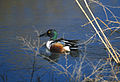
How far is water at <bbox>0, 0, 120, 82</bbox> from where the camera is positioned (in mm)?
5184

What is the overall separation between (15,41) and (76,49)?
1.80 metres

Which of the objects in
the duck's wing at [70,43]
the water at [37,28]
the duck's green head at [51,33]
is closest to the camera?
the water at [37,28]

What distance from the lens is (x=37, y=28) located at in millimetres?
8641

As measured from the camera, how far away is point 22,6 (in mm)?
12039

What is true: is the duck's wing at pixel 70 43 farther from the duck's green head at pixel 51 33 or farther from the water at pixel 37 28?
the duck's green head at pixel 51 33

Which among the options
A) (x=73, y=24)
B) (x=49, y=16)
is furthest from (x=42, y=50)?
(x=49, y=16)

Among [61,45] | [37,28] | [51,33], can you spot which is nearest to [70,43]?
[61,45]

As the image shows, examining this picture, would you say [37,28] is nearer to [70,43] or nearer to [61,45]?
[61,45]

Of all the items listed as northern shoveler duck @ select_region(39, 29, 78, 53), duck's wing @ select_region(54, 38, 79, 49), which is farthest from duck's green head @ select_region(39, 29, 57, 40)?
duck's wing @ select_region(54, 38, 79, 49)

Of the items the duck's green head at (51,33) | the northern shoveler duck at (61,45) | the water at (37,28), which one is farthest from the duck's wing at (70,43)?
the duck's green head at (51,33)

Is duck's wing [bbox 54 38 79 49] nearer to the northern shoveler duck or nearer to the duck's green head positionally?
the northern shoveler duck

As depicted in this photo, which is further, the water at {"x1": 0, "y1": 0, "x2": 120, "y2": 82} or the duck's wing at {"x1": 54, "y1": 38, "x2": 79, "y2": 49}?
the duck's wing at {"x1": 54, "y1": 38, "x2": 79, "y2": 49}

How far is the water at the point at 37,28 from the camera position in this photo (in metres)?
5.18

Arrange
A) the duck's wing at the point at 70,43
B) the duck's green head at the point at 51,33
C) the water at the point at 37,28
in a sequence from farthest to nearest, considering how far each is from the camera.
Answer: the duck's green head at the point at 51,33, the duck's wing at the point at 70,43, the water at the point at 37,28
